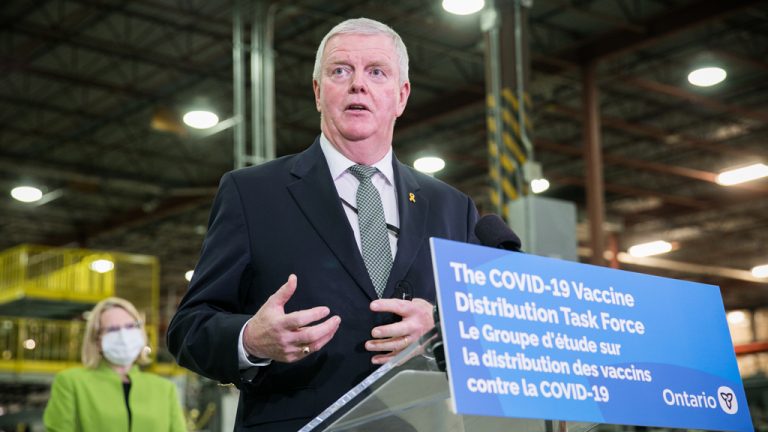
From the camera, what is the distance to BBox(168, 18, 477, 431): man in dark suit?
192 cm

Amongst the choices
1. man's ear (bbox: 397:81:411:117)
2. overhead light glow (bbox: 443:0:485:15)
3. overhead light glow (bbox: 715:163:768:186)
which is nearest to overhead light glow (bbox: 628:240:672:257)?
overhead light glow (bbox: 715:163:768:186)

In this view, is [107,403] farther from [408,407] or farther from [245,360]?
[408,407]

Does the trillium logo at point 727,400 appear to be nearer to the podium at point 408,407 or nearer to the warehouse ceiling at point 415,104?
the podium at point 408,407

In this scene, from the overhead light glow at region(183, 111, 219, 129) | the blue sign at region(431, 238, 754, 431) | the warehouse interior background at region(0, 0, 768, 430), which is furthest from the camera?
the warehouse interior background at region(0, 0, 768, 430)

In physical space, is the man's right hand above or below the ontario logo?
above

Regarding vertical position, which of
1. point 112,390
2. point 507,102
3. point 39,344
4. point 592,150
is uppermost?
point 592,150

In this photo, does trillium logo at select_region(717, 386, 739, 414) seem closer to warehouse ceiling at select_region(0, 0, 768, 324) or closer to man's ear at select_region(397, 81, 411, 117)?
man's ear at select_region(397, 81, 411, 117)

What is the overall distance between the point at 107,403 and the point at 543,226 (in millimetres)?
4190

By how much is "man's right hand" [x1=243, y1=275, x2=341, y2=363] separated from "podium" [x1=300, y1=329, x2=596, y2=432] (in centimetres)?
15

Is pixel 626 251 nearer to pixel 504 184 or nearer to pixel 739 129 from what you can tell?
pixel 739 129

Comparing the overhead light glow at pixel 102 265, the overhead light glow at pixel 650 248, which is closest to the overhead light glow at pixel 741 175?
the overhead light glow at pixel 650 248

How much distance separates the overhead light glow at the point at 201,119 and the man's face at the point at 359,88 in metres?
13.2

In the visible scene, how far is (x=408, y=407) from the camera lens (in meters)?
1.71

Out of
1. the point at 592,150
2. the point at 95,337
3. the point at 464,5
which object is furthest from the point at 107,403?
the point at 592,150
